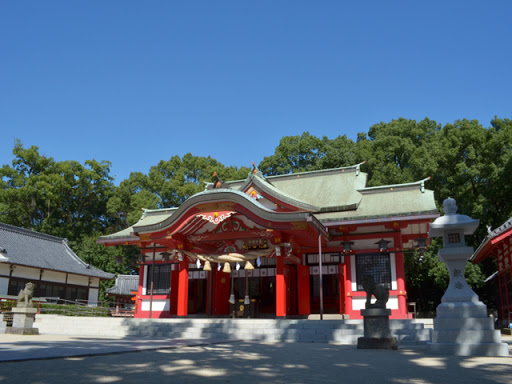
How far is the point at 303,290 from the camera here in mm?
19453

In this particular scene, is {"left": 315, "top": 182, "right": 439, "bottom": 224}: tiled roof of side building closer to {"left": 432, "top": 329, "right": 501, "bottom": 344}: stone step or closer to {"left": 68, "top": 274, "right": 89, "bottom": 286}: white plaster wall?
{"left": 432, "top": 329, "right": 501, "bottom": 344}: stone step

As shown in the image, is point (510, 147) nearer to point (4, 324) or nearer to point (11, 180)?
point (4, 324)

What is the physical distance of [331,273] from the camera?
64.0 ft

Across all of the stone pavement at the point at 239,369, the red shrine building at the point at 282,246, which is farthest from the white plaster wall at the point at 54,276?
the stone pavement at the point at 239,369

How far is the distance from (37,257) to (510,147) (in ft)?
111

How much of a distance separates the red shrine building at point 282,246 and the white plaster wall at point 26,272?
10.8 metres

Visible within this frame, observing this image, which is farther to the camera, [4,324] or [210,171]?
[210,171]

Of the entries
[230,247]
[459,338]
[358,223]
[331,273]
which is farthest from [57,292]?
[459,338]

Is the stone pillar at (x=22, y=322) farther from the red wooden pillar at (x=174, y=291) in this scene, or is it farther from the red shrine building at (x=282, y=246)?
the red wooden pillar at (x=174, y=291)

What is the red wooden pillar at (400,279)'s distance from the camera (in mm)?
17266

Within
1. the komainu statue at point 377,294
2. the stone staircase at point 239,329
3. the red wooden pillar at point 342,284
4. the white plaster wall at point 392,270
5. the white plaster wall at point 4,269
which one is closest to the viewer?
the komainu statue at point 377,294

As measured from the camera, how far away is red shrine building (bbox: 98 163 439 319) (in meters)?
17.0

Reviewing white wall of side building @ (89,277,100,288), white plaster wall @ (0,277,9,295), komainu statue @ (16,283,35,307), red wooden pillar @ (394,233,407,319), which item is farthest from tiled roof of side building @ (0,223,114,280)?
red wooden pillar @ (394,233,407,319)

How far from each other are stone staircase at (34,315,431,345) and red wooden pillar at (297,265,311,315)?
4.96 metres
